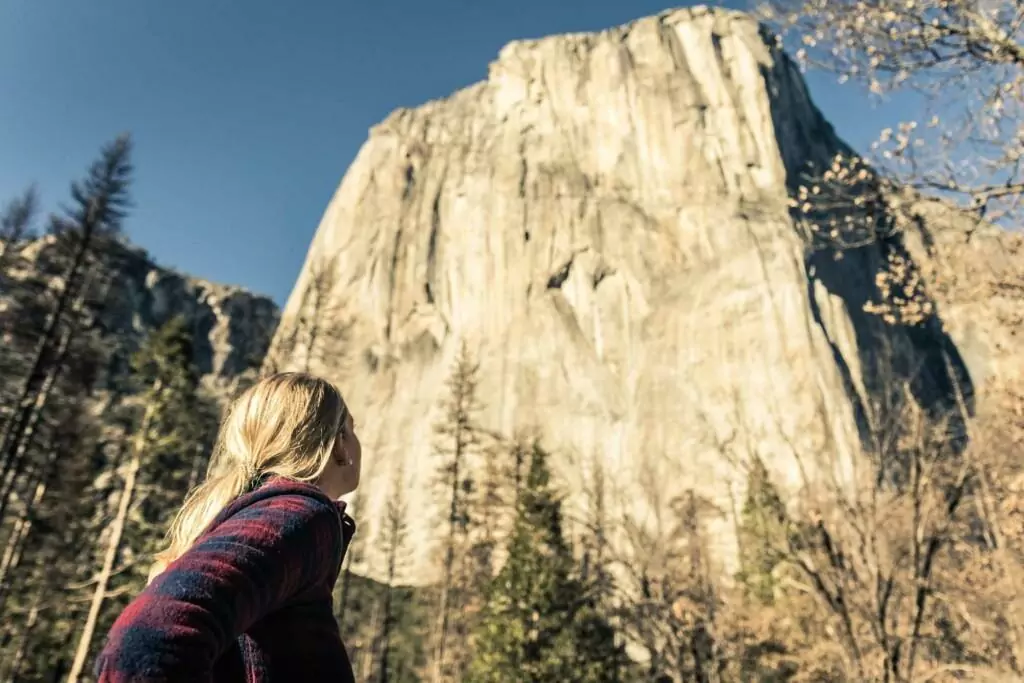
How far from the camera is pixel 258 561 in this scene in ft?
4.35

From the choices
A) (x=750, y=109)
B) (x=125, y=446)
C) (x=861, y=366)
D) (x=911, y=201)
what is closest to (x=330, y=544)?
(x=911, y=201)

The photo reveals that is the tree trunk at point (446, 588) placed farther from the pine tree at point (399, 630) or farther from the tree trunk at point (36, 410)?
the pine tree at point (399, 630)

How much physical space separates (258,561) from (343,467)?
499 millimetres

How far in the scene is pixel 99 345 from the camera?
18453 mm

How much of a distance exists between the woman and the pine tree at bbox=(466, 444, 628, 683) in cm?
1944

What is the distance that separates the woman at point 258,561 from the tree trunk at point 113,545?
12911 mm

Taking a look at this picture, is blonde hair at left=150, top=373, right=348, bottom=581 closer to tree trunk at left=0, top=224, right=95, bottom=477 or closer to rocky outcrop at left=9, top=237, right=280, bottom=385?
tree trunk at left=0, top=224, right=95, bottom=477

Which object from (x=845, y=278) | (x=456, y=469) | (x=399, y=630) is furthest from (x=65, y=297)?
(x=845, y=278)

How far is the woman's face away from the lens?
1.75 meters

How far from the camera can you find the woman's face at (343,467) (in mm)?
1752

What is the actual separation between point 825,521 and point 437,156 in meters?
86.1

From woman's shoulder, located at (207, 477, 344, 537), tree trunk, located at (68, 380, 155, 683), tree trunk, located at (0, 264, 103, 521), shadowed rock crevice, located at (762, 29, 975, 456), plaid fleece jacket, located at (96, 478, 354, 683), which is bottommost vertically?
plaid fleece jacket, located at (96, 478, 354, 683)

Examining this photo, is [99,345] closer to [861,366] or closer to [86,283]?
[86,283]

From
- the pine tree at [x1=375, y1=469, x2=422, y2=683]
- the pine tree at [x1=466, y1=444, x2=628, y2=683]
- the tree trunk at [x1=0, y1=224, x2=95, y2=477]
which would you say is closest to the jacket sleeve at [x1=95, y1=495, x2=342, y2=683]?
the tree trunk at [x1=0, y1=224, x2=95, y2=477]
